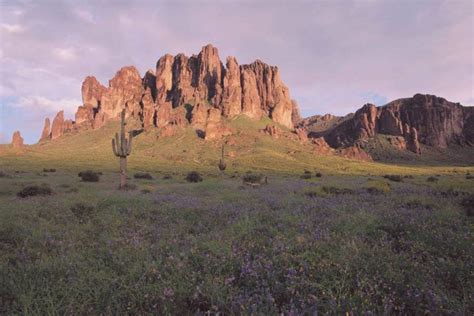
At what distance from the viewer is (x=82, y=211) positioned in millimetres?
9344

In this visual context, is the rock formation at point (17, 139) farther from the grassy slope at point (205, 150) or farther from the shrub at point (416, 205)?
the shrub at point (416, 205)

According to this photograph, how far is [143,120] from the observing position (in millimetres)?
174875

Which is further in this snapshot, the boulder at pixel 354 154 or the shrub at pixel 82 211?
the boulder at pixel 354 154

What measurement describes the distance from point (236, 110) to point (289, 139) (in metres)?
46.4

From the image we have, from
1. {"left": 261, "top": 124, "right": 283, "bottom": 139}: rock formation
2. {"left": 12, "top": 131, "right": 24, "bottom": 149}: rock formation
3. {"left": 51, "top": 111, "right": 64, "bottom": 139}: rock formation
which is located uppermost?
{"left": 51, "top": 111, "right": 64, "bottom": 139}: rock formation

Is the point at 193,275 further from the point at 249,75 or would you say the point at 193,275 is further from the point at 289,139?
the point at 249,75

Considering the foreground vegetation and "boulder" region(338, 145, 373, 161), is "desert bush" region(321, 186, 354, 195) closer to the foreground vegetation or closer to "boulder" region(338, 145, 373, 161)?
the foreground vegetation

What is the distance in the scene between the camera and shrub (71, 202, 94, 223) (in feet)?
28.0

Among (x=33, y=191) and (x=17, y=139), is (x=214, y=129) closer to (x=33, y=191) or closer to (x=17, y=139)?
(x=17, y=139)

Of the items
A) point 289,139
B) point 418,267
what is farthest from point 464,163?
point 418,267

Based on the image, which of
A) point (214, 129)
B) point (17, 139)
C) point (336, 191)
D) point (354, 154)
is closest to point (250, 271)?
point (336, 191)

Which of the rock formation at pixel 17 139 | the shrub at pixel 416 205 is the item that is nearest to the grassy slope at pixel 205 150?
the rock formation at pixel 17 139

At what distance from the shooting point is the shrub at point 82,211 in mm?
8531

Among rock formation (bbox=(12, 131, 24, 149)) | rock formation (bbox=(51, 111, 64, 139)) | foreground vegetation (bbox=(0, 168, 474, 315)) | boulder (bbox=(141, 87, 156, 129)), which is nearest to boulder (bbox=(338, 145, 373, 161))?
boulder (bbox=(141, 87, 156, 129))
